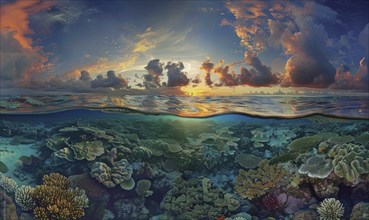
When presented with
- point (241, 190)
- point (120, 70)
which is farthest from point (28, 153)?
point (241, 190)

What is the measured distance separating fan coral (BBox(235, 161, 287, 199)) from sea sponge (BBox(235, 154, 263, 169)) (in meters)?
0.09

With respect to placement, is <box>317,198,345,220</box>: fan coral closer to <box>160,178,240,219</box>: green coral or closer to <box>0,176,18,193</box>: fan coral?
<box>160,178,240,219</box>: green coral

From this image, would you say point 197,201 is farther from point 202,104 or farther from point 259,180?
point 202,104

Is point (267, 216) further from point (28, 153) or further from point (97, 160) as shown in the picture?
point (28, 153)

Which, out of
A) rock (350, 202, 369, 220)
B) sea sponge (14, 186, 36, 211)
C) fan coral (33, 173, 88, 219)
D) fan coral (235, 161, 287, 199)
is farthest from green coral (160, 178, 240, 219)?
sea sponge (14, 186, 36, 211)

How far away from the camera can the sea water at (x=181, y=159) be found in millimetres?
6707

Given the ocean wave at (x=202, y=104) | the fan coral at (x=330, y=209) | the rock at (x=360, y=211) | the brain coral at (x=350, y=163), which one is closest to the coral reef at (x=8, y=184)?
the ocean wave at (x=202, y=104)

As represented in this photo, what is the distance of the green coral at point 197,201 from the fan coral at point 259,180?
10.0 inches

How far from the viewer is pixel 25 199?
22.1ft

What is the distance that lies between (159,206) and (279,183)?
2260 mm

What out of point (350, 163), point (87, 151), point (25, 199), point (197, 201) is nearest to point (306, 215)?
point (350, 163)

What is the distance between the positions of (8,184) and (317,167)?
224 inches

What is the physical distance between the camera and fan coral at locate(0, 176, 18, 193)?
688 cm

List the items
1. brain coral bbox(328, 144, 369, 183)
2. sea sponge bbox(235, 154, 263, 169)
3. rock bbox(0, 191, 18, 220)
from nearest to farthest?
brain coral bbox(328, 144, 369, 183) < rock bbox(0, 191, 18, 220) < sea sponge bbox(235, 154, 263, 169)
